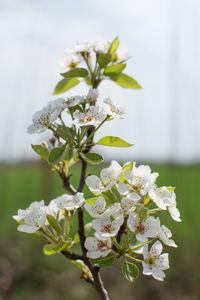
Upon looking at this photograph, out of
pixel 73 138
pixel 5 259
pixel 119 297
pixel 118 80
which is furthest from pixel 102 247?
pixel 5 259

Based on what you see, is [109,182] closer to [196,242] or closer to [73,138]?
[73,138]

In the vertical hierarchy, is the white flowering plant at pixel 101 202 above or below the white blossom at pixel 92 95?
below

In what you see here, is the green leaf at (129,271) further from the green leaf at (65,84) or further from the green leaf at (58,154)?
the green leaf at (65,84)

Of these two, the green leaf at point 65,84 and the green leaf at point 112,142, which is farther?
the green leaf at point 65,84

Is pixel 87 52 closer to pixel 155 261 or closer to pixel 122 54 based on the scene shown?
pixel 122 54

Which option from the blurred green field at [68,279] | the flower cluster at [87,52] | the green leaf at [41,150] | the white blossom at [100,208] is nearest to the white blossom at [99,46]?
the flower cluster at [87,52]

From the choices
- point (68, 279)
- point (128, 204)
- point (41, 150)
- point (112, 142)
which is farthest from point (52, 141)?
point (68, 279)

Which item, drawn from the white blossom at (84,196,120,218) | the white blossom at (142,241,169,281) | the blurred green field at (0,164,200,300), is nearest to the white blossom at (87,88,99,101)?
the white blossom at (84,196,120,218)
